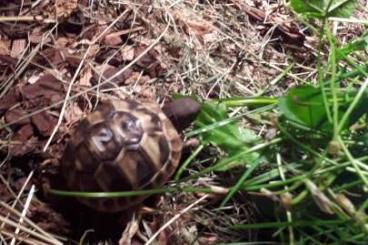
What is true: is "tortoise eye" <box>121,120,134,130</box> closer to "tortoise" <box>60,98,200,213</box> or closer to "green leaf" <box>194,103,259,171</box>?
"tortoise" <box>60,98,200,213</box>

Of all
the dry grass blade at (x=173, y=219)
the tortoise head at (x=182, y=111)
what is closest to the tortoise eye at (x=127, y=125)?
the tortoise head at (x=182, y=111)

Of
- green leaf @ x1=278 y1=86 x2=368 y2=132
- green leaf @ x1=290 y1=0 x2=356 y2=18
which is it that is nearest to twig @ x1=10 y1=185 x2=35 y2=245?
green leaf @ x1=278 y1=86 x2=368 y2=132

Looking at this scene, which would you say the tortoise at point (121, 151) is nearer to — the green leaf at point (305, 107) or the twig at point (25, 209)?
the twig at point (25, 209)

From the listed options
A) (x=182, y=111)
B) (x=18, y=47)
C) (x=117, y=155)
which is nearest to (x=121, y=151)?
(x=117, y=155)

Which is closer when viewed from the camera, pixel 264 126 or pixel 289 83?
pixel 264 126

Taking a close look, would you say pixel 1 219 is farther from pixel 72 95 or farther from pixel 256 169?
pixel 256 169

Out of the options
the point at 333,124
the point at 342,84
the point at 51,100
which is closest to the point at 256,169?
the point at 333,124
